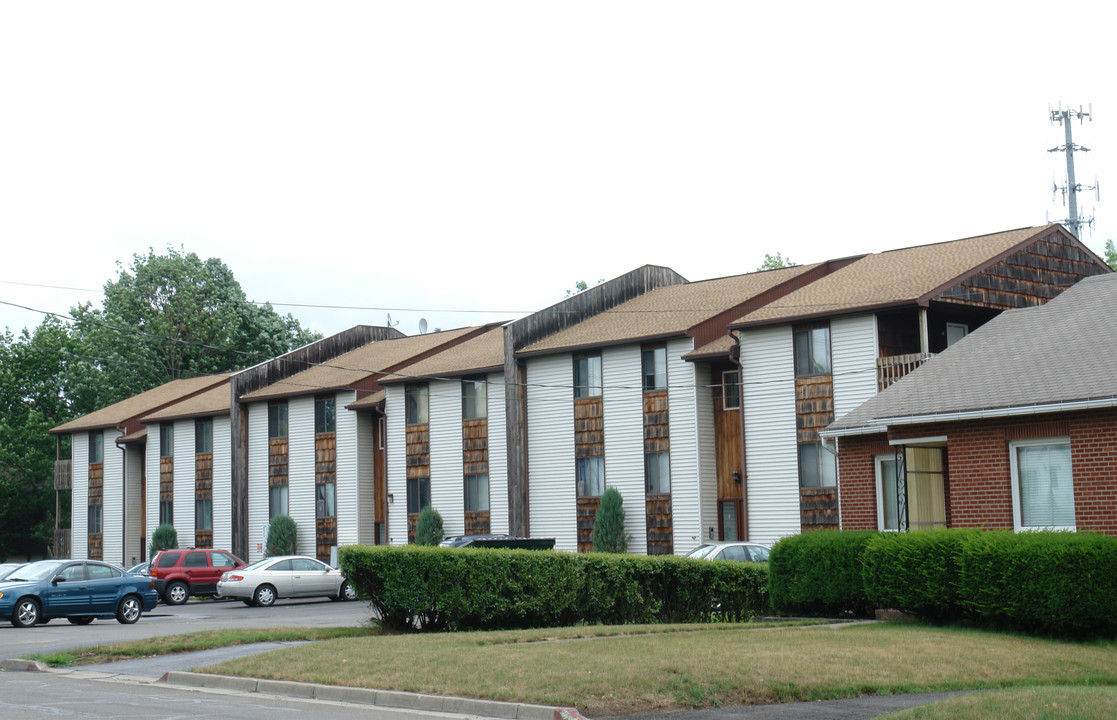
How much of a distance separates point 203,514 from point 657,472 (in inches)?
954

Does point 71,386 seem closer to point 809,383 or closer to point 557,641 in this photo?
point 809,383

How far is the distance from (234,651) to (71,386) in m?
64.5

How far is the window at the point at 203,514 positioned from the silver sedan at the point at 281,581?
65.1 feet

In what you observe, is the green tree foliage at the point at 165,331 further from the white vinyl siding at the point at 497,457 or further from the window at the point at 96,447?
the white vinyl siding at the point at 497,457

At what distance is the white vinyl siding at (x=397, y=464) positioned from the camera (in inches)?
1854

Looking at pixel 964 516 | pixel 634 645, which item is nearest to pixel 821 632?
pixel 634 645

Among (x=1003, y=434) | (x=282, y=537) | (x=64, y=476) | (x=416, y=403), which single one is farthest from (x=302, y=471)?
(x=1003, y=434)

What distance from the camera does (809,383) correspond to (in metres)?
35.1

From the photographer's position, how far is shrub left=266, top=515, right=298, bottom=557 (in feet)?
164

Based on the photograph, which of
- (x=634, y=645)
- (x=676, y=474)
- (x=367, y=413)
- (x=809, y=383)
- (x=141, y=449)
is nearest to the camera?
(x=634, y=645)

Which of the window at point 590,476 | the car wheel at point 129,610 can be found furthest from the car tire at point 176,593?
the window at point 590,476

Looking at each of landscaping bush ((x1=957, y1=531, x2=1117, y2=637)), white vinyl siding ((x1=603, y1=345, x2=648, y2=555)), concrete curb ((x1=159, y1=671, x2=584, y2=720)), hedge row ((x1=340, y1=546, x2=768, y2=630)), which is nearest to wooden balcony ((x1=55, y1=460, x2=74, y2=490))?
white vinyl siding ((x1=603, y1=345, x2=648, y2=555))

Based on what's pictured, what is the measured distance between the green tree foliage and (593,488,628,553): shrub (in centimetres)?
3902

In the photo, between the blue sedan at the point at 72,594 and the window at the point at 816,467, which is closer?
the blue sedan at the point at 72,594
